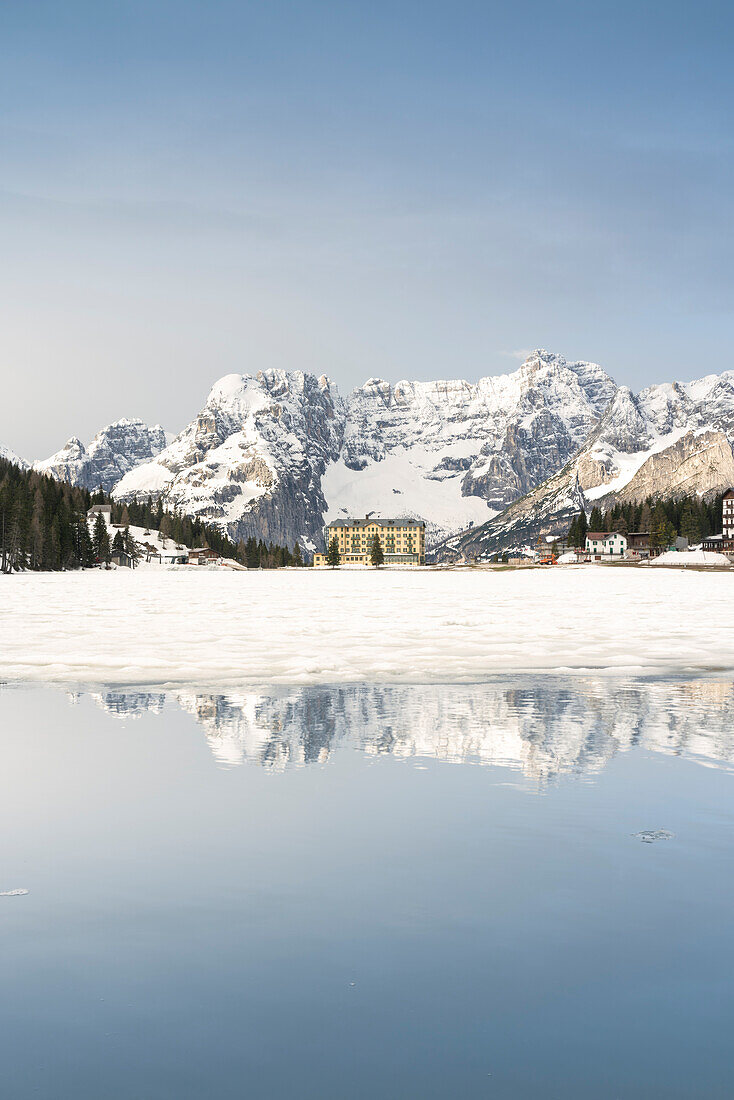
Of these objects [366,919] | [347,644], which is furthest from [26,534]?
[366,919]

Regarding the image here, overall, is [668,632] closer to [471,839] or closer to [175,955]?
[471,839]

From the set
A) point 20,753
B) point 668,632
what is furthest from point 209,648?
point 668,632

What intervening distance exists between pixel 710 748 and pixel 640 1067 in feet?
35.5

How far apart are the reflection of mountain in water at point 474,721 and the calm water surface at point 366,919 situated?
0.18 m

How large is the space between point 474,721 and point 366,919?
1052 cm

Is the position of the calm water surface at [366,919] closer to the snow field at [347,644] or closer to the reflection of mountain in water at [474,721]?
the reflection of mountain in water at [474,721]

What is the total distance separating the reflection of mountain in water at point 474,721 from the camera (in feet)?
53.8

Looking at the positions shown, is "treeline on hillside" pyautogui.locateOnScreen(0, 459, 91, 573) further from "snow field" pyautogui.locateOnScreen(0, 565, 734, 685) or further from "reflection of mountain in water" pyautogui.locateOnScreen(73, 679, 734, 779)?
"reflection of mountain in water" pyautogui.locateOnScreen(73, 679, 734, 779)

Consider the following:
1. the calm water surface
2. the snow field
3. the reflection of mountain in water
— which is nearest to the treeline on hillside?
the snow field

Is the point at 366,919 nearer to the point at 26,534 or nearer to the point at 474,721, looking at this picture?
the point at 474,721

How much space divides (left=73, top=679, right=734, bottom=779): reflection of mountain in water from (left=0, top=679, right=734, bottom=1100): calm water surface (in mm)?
180

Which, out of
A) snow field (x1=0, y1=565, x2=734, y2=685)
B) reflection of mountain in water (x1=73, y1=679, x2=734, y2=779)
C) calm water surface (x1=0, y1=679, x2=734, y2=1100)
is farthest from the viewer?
snow field (x1=0, y1=565, x2=734, y2=685)

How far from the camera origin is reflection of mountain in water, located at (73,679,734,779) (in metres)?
16.4

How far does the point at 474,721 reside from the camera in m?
19.3
